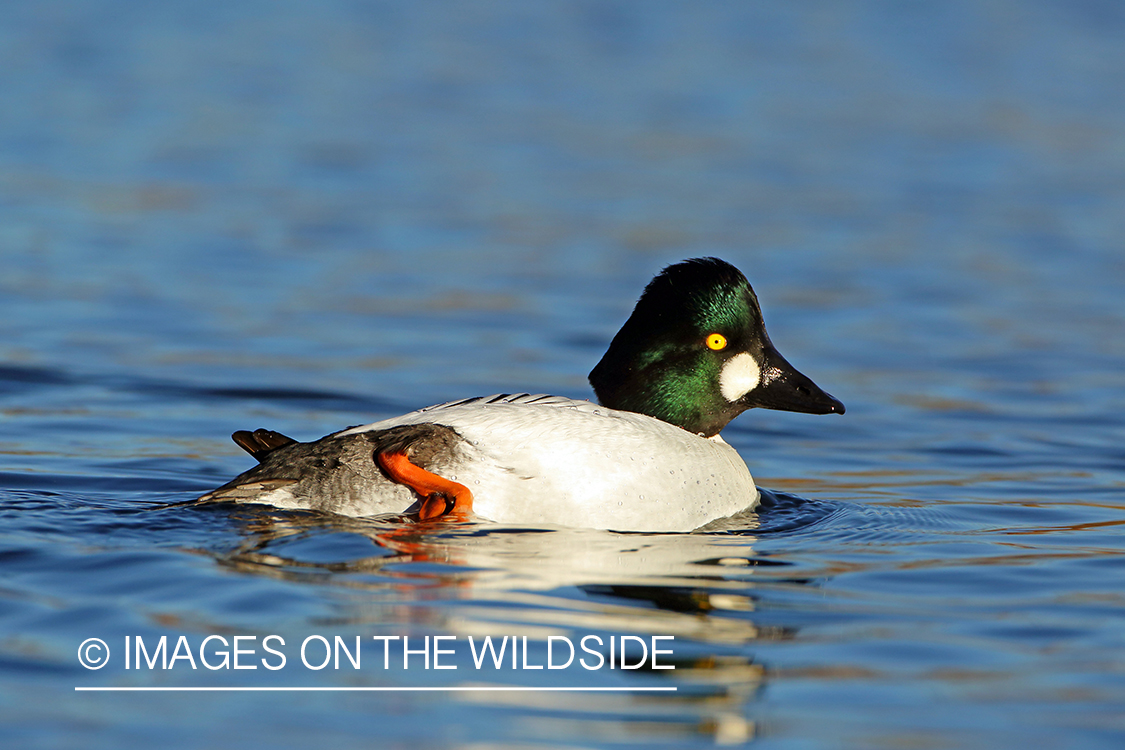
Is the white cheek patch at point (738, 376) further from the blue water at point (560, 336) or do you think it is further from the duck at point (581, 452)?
the blue water at point (560, 336)

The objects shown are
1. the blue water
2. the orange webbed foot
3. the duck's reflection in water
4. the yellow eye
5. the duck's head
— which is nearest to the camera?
the duck's reflection in water

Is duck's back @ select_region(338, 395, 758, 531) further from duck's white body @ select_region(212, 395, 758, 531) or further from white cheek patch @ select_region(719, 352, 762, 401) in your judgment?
white cheek patch @ select_region(719, 352, 762, 401)

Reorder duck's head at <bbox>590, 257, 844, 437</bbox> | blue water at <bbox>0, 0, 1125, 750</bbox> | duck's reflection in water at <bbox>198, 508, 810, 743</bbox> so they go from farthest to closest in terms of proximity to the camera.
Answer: duck's head at <bbox>590, 257, 844, 437</bbox>, blue water at <bbox>0, 0, 1125, 750</bbox>, duck's reflection in water at <bbox>198, 508, 810, 743</bbox>

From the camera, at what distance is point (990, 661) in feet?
15.9

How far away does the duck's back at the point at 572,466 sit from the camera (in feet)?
19.5

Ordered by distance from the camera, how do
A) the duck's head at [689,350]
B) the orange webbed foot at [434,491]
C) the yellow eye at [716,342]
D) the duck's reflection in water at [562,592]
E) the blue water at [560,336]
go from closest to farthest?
the duck's reflection in water at [562,592], the blue water at [560,336], the orange webbed foot at [434,491], the duck's head at [689,350], the yellow eye at [716,342]

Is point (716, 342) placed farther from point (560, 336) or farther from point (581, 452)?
point (560, 336)

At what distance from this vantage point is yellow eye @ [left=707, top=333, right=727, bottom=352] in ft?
23.0

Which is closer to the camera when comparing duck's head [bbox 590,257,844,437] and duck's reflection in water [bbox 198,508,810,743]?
duck's reflection in water [bbox 198,508,810,743]

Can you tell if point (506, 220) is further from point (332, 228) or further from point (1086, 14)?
point (1086, 14)

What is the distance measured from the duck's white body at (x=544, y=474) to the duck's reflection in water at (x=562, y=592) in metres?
0.08

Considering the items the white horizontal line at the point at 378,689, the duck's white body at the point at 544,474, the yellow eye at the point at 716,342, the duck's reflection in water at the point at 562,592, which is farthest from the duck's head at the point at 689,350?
the white horizontal line at the point at 378,689

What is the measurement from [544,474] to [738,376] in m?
1.56

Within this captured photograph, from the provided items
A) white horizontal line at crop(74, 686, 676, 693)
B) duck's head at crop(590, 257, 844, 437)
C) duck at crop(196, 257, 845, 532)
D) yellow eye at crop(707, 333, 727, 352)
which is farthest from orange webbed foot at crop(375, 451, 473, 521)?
yellow eye at crop(707, 333, 727, 352)
